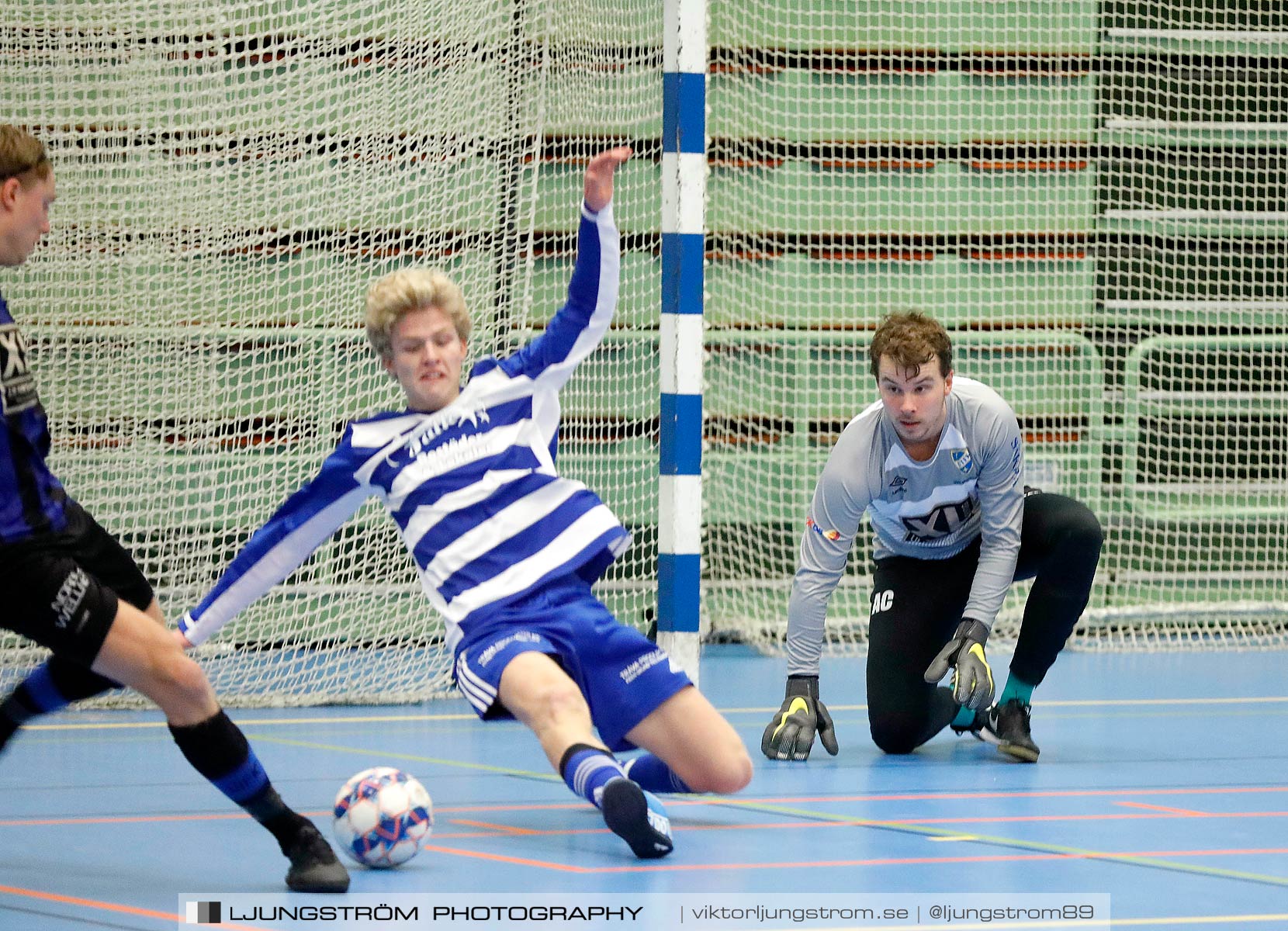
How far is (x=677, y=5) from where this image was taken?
484 cm

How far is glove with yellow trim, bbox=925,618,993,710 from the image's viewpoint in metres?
4.11

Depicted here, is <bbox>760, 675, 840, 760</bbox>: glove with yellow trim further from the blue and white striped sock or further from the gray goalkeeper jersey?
the blue and white striped sock

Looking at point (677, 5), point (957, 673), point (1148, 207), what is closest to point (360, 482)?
point (957, 673)

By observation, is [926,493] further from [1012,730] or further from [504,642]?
[504,642]

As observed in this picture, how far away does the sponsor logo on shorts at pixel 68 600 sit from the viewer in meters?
2.75

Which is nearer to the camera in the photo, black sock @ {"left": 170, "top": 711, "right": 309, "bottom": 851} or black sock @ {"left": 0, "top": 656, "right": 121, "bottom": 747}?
black sock @ {"left": 170, "top": 711, "right": 309, "bottom": 851}

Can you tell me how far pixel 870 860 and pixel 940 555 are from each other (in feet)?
5.35

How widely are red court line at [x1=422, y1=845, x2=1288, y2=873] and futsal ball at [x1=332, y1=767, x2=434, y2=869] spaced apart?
160 millimetres

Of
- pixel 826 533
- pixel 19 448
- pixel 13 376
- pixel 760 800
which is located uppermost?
pixel 13 376

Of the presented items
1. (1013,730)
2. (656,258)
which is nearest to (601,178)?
(1013,730)

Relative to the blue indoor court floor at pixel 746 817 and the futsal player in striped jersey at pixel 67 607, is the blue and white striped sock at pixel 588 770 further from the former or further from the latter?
the futsal player in striped jersey at pixel 67 607

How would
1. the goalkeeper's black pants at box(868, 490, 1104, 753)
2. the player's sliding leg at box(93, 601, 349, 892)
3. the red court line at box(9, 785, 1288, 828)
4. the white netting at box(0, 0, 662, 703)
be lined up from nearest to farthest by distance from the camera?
the player's sliding leg at box(93, 601, 349, 892) → the red court line at box(9, 785, 1288, 828) → the goalkeeper's black pants at box(868, 490, 1104, 753) → the white netting at box(0, 0, 662, 703)

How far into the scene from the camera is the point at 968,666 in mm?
4137

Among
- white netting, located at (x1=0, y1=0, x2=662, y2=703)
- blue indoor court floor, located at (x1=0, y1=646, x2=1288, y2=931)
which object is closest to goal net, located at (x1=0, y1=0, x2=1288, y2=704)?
white netting, located at (x1=0, y1=0, x2=662, y2=703)
